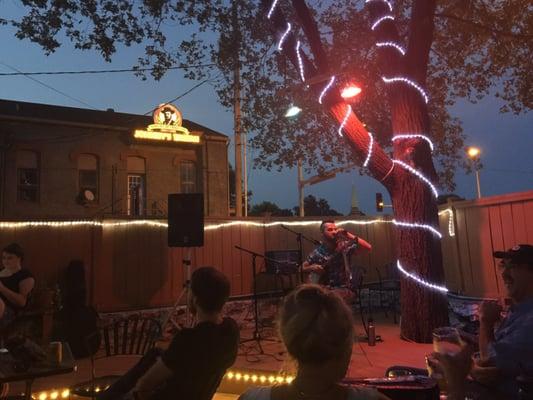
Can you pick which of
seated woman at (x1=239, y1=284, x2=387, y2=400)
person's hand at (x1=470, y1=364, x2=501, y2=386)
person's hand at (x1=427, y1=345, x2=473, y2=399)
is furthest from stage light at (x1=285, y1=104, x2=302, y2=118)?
seated woman at (x1=239, y1=284, x2=387, y2=400)

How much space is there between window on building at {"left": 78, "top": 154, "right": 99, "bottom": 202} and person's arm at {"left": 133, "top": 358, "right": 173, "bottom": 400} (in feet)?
49.6

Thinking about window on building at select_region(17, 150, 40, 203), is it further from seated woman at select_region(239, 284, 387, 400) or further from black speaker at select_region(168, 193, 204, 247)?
seated woman at select_region(239, 284, 387, 400)

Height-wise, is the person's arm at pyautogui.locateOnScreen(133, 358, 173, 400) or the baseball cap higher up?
the baseball cap

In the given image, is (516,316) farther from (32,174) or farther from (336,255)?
(32,174)

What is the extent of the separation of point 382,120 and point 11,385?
319 inches

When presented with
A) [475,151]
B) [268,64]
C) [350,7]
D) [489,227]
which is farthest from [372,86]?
[475,151]

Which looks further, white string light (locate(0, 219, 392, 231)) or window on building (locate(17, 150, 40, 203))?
window on building (locate(17, 150, 40, 203))

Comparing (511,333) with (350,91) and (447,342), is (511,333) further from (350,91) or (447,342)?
(350,91)

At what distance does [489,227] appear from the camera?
23.5ft

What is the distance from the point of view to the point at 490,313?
2.18 m

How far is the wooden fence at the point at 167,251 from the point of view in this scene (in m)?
7.01

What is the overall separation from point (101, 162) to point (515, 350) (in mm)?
16597

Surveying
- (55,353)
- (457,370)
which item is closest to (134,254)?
(55,353)

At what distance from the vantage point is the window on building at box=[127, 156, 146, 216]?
1723 cm
